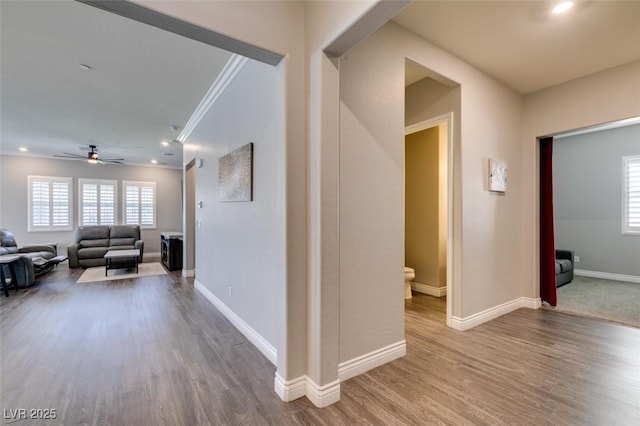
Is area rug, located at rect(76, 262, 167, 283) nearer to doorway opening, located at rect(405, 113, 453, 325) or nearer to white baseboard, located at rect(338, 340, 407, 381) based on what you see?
doorway opening, located at rect(405, 113, 453, 325)

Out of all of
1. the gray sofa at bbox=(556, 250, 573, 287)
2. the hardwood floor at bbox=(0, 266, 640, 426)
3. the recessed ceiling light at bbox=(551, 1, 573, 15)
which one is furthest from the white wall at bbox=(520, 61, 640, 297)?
the recessed ceiling light at bbox=(551, 1, 573, 15)

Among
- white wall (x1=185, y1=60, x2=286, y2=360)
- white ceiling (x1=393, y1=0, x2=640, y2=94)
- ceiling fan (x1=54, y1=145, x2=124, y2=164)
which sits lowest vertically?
white wall (x1=185, y1=60, x2=286, y2=360)

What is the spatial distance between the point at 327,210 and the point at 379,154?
830 millimetres

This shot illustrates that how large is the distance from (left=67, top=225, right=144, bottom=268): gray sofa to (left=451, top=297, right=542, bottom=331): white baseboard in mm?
7394

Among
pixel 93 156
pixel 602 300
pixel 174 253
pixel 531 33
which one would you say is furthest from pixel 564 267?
pixel 93 156

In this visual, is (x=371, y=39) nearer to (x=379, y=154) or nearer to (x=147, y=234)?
(x=379, y=154)

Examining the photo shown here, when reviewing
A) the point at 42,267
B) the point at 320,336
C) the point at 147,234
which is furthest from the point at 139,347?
the point at 147,234

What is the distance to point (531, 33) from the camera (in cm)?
263

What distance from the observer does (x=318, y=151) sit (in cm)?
187

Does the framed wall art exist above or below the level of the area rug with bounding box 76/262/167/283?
above

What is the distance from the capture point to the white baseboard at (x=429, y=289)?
4.35 m

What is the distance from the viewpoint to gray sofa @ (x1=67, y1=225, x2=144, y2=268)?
6.85 m

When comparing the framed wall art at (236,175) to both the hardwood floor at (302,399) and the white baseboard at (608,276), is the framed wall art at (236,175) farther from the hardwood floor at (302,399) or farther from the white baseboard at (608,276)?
the white baseboard at (608,276)

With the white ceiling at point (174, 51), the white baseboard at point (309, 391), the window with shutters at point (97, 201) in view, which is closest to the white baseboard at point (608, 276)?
the white ceiling at point (174, 51)
